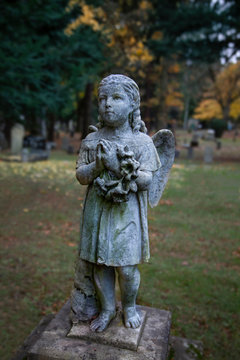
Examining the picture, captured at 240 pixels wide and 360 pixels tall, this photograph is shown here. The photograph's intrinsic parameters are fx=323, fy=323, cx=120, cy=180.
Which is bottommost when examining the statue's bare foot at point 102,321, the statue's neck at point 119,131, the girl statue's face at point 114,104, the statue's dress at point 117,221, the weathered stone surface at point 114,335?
the weathered stone surface at point 114,335

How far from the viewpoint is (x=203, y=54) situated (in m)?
16.4

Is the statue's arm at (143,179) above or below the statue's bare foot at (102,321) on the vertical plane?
above

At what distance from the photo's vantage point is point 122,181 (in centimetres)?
242

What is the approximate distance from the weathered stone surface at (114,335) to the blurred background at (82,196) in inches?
38.1

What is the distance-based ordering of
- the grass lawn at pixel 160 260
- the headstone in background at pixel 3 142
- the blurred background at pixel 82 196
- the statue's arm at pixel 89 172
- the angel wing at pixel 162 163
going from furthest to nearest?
1. the headstone in background at pixel 3 142
2. the blurred background at pixel 82 196
3. the grass lawn at pixel 160 260
4. the angel wing at pixel 162 163
5. the statue's arm at pixel 89 172

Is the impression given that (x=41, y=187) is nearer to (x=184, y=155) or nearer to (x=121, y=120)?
(x=121, y=120)

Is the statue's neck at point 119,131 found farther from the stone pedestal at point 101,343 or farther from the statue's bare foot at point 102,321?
the stone pedestal at point 101,343

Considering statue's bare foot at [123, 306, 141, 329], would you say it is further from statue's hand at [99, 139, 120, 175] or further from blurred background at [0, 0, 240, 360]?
statue's hand at [99, 139, 120, 175]

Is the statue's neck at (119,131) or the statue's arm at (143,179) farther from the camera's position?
the statue's neck at (119,131)

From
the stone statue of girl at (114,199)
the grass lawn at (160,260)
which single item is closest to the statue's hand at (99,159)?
the stone statue of girl at (114,199)

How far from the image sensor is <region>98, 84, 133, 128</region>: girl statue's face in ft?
8.21

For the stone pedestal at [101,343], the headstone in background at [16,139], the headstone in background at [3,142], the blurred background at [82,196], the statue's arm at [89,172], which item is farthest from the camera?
the headstone in background at [3,142]

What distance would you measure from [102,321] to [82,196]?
23.2 feet

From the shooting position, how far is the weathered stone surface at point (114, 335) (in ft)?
8.78
